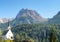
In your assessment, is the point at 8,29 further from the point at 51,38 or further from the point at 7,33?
the point at 51,38

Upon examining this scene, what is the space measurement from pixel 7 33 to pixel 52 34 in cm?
5155

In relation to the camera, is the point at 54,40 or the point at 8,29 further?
the point at 8,29

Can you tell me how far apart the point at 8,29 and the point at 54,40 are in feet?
184

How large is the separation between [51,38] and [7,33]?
5144 centimetres

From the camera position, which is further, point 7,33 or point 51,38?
point 7,33

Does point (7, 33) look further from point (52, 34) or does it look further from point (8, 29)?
point (52, 34)

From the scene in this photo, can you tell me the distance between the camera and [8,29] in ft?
416

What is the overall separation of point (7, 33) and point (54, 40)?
168 feet

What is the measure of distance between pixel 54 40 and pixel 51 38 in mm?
1455

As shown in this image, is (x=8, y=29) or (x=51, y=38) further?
(x=8, y=29)

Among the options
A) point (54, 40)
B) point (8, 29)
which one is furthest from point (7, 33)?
point (54, 40)

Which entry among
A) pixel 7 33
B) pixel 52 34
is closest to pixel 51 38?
pixel 52 34

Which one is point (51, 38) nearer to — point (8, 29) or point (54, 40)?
point (54, 40)

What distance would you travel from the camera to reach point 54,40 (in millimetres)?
74562
